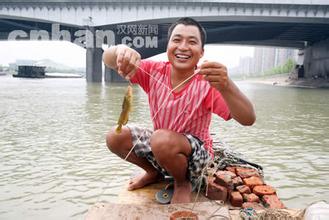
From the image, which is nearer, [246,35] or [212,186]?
[212,186]

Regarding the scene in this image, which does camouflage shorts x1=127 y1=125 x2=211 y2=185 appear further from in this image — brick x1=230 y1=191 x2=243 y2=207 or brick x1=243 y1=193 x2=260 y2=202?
brick x1=243 y1=193 x2=260 y2=202

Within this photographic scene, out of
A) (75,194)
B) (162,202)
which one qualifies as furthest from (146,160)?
(75,194)

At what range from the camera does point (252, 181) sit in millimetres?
3479

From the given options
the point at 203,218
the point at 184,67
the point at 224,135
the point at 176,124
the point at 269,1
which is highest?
the point at 269,1

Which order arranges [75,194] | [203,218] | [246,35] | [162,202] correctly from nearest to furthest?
[203,218] < [162,202] < [75,194] < [246,35]

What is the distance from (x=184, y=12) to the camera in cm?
3186

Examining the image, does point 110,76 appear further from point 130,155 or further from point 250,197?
point 250,197

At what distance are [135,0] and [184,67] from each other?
30.6 meters

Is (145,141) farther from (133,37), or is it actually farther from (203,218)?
(133,37)

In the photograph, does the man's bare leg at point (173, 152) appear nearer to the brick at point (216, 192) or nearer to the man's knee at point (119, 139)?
the brick at point (216, 192)

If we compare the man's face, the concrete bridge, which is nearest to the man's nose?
the man's face

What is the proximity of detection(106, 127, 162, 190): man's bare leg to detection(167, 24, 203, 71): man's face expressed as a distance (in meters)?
0.84

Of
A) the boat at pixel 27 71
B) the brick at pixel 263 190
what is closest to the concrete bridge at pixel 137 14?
the boat at pixel 27 71

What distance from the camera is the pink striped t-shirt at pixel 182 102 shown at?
279 centimetres
